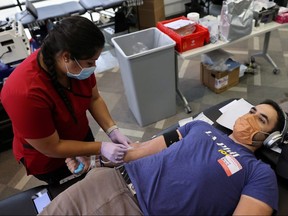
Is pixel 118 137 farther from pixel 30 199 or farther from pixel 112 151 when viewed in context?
pixel 30 199

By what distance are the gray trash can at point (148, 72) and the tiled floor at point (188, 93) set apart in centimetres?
12

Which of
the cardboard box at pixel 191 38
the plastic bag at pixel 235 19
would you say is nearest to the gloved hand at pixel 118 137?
the cardboard box at pixel 191 38

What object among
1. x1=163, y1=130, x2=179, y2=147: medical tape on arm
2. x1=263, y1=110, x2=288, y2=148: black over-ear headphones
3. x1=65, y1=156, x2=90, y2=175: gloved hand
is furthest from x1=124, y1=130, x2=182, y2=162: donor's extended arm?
x1=263, y1=110, x2=288, y2=148: black over-ear headphones

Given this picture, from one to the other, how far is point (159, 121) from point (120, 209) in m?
1.38

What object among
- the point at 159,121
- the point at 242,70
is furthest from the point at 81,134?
the point at 242,70

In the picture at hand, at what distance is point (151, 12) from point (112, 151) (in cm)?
302

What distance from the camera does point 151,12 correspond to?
3.75m

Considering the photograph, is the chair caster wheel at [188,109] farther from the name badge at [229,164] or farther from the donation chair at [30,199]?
the name badge at [229,164]

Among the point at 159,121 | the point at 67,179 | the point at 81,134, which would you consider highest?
the point at 81,134

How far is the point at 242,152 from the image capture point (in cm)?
122

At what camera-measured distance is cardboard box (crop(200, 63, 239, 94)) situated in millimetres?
2490

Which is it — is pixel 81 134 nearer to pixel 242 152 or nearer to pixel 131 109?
pixel 242 152

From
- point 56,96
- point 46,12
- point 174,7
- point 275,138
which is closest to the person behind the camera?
point 56,96

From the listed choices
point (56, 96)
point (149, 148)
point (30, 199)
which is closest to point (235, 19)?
point (149, 148)
